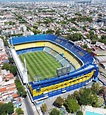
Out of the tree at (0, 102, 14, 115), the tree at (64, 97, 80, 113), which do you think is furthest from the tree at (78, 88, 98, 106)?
the tree at (0, 102, 14, 115)

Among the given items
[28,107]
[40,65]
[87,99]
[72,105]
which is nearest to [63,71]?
[87,99]

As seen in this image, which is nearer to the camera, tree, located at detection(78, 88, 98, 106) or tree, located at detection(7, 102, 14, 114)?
tree, located at detection(7, 102, 14, 114)

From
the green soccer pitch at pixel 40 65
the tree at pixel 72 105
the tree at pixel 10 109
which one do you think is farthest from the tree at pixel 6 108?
the green soccer pitch at pixel 40 65

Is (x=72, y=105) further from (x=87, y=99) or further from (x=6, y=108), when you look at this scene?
(x=6, y=108)

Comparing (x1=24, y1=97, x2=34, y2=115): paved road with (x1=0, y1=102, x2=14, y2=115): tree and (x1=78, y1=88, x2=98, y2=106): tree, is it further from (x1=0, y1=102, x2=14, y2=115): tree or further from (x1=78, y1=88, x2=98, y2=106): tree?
(x1=78, y1=88, x2=98, y2=106): tree

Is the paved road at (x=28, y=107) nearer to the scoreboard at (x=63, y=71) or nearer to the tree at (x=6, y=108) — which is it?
the tree at (x=6, y=108)

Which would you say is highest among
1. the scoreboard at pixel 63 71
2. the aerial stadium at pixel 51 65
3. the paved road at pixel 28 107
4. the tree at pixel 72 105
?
the scoreboard at pixel 63 71

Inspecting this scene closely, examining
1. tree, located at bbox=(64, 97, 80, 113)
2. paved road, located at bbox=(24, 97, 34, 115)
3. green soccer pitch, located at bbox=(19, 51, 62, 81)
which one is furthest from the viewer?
green soccer pitch, located at bbox=(19, 51, 62, 81)

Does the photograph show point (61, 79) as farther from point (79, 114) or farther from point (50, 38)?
point (50, 38)
